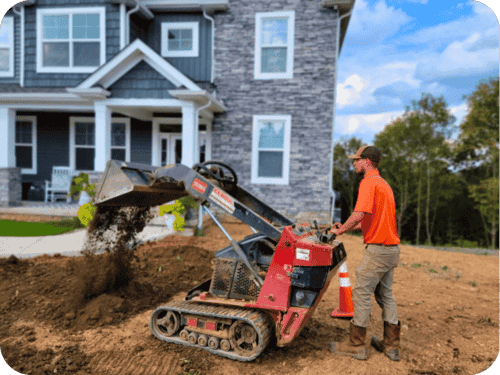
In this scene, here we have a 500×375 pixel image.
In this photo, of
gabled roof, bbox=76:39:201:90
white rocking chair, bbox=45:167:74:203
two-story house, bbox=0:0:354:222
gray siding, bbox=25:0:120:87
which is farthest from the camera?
white rocking chair, bbox=45:167:74:203

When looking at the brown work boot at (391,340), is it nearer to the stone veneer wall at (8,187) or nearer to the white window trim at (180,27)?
the white window trim at (180,27)

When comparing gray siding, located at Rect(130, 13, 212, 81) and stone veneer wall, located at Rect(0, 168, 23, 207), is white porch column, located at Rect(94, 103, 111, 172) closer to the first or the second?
gray siding, located at Rect(130, 13, 212, 81)

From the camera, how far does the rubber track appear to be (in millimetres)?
3461

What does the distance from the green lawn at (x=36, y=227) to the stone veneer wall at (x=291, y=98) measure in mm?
4686

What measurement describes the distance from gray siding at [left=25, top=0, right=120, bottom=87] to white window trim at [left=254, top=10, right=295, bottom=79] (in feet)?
14.5

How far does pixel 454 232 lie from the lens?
803 inches

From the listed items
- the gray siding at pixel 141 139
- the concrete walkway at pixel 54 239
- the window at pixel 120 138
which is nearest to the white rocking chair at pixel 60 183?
the window at pixel 120 138

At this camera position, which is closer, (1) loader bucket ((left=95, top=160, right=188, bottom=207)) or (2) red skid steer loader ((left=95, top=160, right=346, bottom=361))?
(2) red skid steer loader ((left=95, top=160, right=346, bottom=361))

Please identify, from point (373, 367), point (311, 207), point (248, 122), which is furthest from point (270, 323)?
point (248, 122)

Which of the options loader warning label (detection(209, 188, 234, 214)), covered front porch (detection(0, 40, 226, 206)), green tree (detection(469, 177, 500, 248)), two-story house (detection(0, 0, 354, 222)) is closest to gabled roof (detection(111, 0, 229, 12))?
two-story house (detection(0, 0, 354, 222))

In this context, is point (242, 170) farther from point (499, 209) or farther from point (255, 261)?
point (499, 209)

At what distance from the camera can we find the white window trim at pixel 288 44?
11.4m

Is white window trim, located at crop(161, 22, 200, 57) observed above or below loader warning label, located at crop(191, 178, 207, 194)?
above

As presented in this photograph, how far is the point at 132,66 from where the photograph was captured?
10.5 metres
